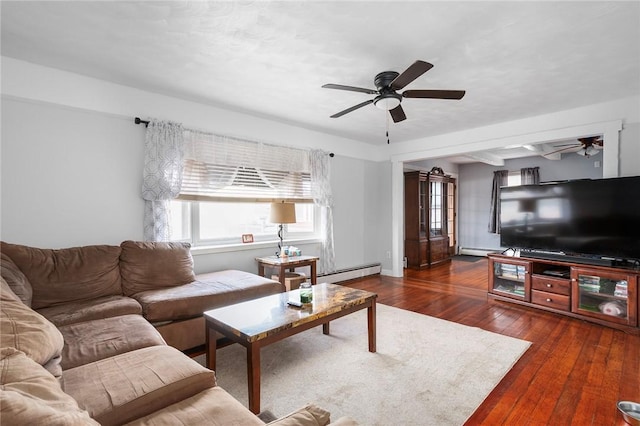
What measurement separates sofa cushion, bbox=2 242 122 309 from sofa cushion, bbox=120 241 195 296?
81mm

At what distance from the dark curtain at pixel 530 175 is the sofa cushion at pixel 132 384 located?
7972 millimetres

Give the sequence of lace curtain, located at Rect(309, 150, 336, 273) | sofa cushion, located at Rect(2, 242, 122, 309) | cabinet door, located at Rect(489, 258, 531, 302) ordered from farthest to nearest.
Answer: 1. lace curtain, located at Rect(309, 150, 336, 273)
2. cabinet door, located at Rect(489, 258, 531, 302)
3. sofa cushion, located at Rect(2, 242, 122, 309)

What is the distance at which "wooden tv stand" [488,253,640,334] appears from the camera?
321cm

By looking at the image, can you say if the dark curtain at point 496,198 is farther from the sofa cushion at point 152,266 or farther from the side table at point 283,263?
the sofa cushion at point 152,266

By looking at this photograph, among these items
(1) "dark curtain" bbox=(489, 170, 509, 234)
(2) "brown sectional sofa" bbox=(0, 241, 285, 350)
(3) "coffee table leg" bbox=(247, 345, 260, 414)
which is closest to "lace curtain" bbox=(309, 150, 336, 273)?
(2) "brown sectional sofa" bbox=(0, 241, 285, 350)

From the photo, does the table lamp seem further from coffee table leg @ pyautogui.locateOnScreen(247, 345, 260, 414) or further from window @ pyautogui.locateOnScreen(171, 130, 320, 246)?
coffee table leg @ pyautogui.locateOnScreen(247, 345, 260, 414)

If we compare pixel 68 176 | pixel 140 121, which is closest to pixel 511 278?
pixel 140 121

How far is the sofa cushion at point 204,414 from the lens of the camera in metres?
1.16

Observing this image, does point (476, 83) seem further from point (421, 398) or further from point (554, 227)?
point (421, 398)

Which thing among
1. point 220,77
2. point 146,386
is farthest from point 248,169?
point 146,386

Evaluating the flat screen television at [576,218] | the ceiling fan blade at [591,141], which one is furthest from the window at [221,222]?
the ceiling fan blade at [591,141]

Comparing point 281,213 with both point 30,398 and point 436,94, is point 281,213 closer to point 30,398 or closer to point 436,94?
point 436,94

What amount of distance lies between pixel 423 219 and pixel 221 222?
4452mm

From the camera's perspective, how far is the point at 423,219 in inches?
266
